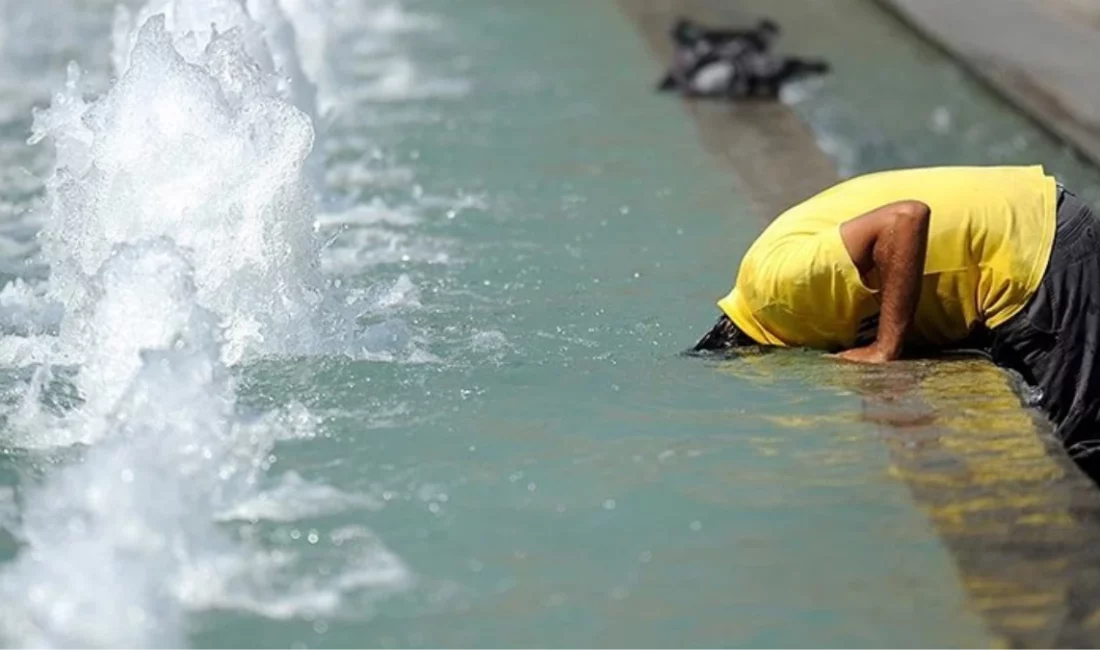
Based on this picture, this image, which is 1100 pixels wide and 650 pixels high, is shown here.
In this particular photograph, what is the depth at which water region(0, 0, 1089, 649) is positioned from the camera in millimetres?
4242

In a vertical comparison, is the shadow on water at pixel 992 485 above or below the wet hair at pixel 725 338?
below

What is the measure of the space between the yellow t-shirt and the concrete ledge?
455 cm

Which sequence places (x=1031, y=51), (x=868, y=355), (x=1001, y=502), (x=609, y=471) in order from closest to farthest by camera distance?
(x=1001, y=502), (x=609, y=471), (x=868, y=355), (x=1031, y=51)

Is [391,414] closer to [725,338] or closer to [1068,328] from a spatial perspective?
[725,338]

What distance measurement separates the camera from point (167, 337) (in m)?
5.30

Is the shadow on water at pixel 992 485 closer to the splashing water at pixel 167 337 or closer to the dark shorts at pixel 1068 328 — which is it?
the dark shorts at pixel 1068 328

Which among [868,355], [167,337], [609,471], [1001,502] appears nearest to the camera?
[1001,502]

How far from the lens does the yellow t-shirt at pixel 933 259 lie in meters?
5.48

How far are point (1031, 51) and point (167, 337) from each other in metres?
8.37

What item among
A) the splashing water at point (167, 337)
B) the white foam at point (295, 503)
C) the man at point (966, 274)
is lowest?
the man at point (966, 274)

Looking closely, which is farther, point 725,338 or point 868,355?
point 725,338

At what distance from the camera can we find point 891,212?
17.6 feet

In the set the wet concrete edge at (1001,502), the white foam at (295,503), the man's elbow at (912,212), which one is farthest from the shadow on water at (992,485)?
the white foam at (295,503)

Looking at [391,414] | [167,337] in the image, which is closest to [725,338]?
[391,414]
